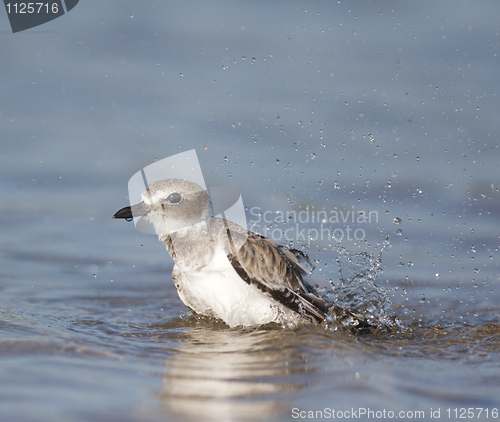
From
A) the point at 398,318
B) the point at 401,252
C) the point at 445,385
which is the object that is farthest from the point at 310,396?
the point at 401,252

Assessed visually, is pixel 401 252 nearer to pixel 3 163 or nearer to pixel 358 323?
pixel 358 323

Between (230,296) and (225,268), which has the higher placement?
(225,268)

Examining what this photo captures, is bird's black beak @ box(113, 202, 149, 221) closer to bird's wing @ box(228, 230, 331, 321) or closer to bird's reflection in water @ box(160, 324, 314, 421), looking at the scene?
bird's wing @ box(228, 230, 331, 321)

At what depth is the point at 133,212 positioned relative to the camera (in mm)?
5457

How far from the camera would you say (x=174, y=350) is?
4.46 m

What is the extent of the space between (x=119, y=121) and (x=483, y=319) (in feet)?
23.9

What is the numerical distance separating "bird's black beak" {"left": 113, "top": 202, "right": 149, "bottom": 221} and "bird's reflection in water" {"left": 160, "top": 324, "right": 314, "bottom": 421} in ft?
4.59
